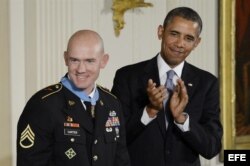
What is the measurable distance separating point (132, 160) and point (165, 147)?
0.46 feet

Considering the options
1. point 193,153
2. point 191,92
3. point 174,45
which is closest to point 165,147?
point 193,153

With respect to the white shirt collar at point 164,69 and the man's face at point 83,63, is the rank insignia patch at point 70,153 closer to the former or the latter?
the man's face at point 83,63

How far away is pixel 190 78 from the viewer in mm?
2082

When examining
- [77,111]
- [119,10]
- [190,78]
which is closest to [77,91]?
[77,111]

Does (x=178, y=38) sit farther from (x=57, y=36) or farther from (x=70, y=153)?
(x=57, y=36)

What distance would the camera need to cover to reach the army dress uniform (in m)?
1.59

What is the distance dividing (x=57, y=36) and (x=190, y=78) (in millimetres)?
1192

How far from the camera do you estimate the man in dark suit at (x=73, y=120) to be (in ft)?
5.23

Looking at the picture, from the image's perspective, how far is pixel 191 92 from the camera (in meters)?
2.06

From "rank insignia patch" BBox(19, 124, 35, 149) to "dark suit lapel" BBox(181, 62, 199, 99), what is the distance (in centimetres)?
72

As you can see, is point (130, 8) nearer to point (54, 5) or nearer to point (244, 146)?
point (54, 5)

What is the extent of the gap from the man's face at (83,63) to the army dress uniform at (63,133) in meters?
0.06

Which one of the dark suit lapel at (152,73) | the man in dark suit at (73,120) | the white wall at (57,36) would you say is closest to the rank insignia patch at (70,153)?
the man in dark suit at (73,120)

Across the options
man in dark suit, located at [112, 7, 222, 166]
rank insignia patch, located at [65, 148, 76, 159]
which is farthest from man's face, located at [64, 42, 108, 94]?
man in dark suit, located at [112, 7, 222, 166]
